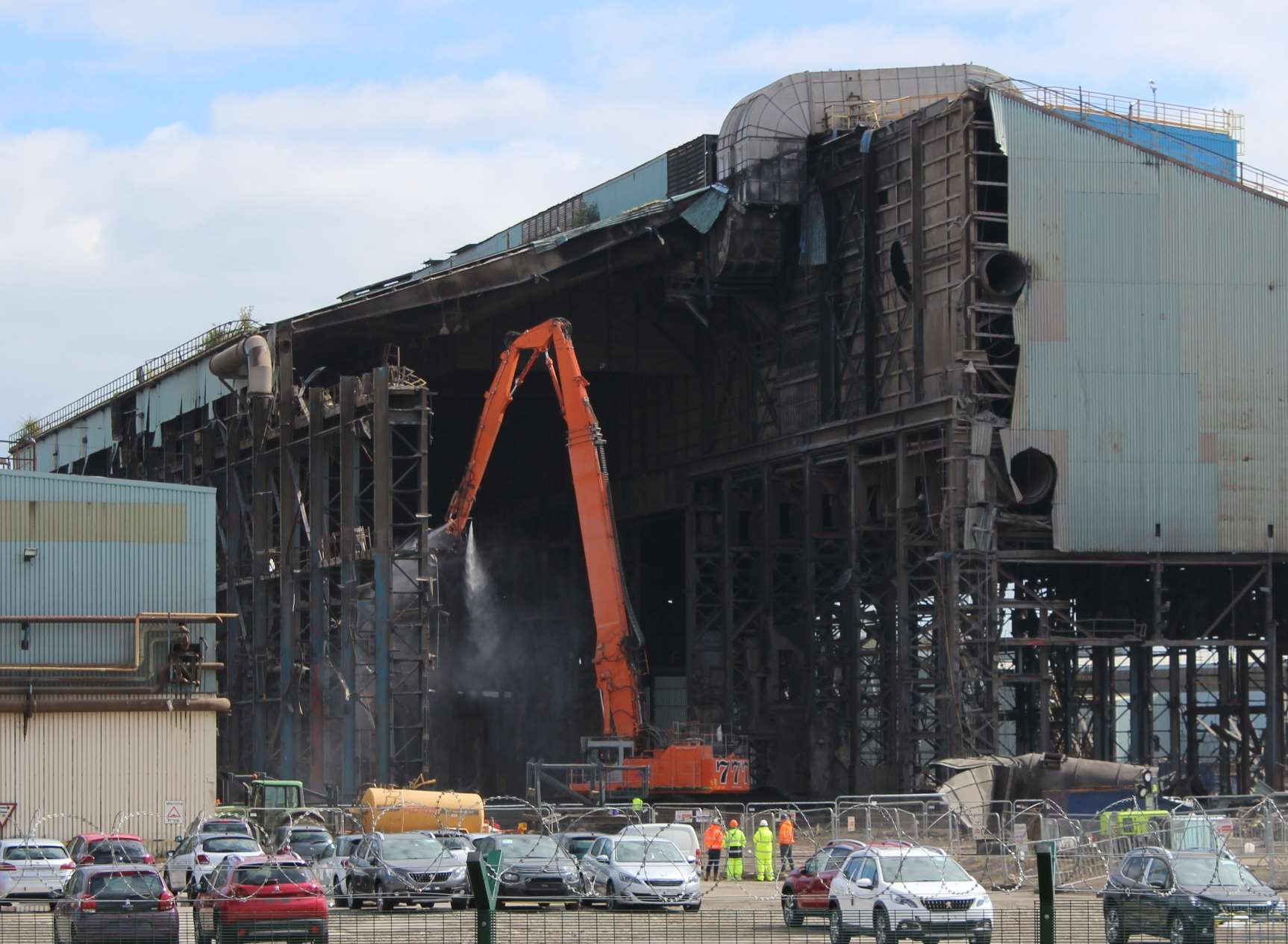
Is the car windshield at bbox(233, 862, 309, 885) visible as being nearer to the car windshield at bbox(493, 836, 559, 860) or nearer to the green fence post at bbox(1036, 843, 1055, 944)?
the car windshield at bbox(493, 836, 559, 860)

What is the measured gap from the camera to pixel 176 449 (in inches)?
3388

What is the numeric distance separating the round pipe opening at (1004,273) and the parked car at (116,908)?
39398mm

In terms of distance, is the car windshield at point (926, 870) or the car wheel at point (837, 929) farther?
the car windshield at point (926, 870)

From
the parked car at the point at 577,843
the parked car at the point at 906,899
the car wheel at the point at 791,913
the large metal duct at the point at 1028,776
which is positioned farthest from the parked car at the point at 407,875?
the large metal duct at the point at 1028,776

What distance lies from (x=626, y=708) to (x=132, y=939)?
34.9m

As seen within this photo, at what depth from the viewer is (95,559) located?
56125 mm

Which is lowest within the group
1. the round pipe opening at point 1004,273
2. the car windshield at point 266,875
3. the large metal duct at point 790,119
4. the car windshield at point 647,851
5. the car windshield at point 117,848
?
the car windshield at point 647,851

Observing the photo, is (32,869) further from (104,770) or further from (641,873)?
(104,770)

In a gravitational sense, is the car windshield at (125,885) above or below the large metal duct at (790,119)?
below

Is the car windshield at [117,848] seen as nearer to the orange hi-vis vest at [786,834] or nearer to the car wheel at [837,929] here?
the car wheel at [837,929]

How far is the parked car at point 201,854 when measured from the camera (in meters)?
40.9

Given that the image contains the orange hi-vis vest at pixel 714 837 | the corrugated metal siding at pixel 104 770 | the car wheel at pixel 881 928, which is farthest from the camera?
the corrugated metal siding at pixel 104 770

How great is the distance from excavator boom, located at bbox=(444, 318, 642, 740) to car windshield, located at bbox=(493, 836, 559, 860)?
2279 cm

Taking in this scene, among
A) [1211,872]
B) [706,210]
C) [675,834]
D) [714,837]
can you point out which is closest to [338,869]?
[675,834]
